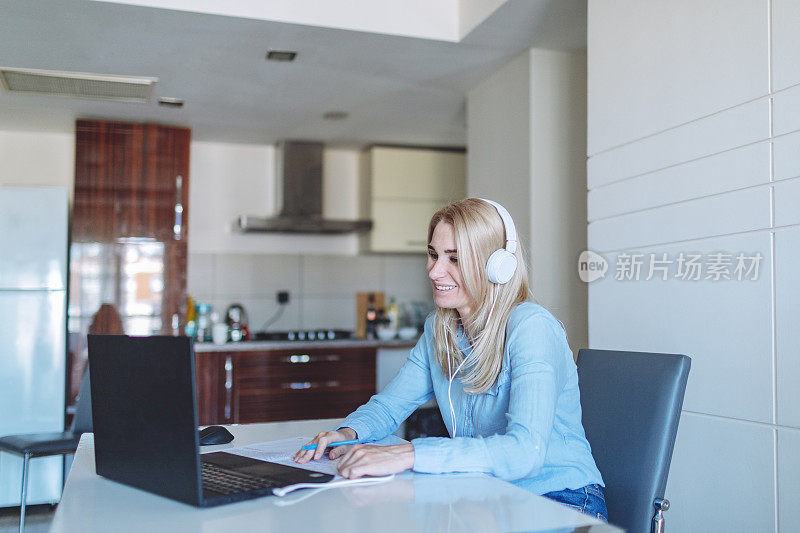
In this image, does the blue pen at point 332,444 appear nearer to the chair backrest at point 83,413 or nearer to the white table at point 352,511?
the white table at point 352,511

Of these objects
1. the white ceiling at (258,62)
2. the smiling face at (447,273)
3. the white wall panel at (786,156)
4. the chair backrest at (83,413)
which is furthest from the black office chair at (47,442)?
the white wall panel at (786,156)

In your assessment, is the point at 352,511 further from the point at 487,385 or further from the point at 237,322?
the point at 237,322

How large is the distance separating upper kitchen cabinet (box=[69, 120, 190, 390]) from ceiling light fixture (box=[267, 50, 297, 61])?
1.60m

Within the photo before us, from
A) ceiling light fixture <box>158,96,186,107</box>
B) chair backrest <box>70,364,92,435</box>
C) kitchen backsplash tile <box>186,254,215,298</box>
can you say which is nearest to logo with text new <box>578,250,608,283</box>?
chair backrest <box>70,364,92,435</box>

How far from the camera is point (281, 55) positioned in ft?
11.6

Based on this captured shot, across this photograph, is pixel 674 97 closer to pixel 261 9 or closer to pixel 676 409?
pixel 676 409

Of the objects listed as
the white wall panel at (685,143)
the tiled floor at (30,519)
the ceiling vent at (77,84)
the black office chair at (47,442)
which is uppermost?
the ceiling vent at (77,84)

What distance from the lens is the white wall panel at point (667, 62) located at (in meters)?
1.96

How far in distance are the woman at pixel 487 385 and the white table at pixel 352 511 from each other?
0.08 m

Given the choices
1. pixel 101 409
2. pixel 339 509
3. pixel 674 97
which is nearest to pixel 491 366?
pixel 339 509

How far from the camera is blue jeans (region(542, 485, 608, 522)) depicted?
151 centimetres

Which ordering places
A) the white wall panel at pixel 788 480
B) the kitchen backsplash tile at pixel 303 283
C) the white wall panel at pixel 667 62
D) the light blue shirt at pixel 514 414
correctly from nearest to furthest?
1. the light blue shirt at pixel 514 414
2. the white wall panel at pixel 788 480
3. the white wall panel at pixel 667 62
4. the kitchen backsplash tile at pixel 303 283

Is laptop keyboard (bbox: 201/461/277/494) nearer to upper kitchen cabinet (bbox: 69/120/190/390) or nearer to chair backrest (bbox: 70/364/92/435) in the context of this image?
chair backrest (bbox: 70/364/92/435)

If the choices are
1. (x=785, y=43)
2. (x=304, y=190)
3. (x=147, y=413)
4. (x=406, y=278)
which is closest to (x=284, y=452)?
(x=147, y=413)
